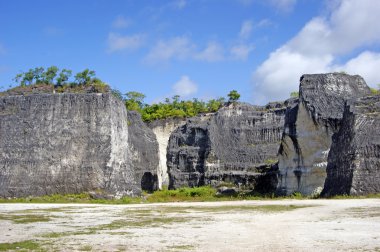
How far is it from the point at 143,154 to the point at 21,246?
45.5m

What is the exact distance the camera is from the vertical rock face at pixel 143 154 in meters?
54.9

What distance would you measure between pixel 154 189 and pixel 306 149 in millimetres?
22817

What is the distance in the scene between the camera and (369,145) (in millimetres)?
26688

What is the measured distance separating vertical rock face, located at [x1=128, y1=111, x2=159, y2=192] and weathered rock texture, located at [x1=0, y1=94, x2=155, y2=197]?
51.8 ft

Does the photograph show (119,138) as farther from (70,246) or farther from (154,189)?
(70,246)

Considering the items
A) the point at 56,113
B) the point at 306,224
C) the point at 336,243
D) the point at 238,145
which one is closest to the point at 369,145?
the point at 306,224

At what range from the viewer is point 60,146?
3703cm

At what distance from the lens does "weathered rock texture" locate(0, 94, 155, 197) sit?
118ft

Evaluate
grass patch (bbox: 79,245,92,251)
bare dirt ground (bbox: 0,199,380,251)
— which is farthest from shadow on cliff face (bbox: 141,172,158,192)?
grass patch (bbox: 79,245,92,251)

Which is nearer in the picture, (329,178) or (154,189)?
(329,178)

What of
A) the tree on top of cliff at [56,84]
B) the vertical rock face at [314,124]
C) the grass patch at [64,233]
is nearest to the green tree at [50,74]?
the tree on top of cliff at [56,84]

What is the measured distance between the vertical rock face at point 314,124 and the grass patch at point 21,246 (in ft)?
94.2

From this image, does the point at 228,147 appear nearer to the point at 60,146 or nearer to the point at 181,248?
the point at 60,146

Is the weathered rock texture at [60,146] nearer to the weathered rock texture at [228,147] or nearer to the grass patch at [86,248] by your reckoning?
the weathered rock texture at [228,147]
